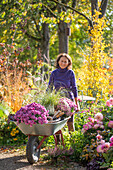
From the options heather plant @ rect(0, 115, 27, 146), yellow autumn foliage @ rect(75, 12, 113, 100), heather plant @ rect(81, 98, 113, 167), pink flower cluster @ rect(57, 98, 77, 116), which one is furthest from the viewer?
yellow autumn foliage @ rect(75, 12, 113, 100)

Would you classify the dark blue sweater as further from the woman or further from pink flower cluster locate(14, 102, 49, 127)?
pink flower cluster locate(14, 102, 49, 127)

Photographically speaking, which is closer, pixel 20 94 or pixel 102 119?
pixel 102 119

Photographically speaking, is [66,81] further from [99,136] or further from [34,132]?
[99,136]

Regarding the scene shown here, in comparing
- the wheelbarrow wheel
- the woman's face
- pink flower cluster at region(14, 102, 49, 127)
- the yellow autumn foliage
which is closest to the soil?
the wheelbarrow wheel

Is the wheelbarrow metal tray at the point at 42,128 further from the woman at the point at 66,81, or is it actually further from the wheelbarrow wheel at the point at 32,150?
the woman at the point at 66,81

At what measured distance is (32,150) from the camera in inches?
138

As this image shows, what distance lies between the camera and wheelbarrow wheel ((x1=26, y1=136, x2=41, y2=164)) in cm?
346

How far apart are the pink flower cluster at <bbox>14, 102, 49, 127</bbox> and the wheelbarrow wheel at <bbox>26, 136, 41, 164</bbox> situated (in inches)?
12.2

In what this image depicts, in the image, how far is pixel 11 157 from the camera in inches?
159

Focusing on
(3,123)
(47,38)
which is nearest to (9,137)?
(3,123)

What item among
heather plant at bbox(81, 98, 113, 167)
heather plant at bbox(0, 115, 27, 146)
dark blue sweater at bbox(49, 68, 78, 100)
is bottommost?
heather plant at bbox(0, 115, 27, 146)

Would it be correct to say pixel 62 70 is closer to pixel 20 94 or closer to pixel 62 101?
pixel 62 101

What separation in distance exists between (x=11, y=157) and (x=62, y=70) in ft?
5.53

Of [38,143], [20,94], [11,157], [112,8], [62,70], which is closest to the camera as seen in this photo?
[38,143]
